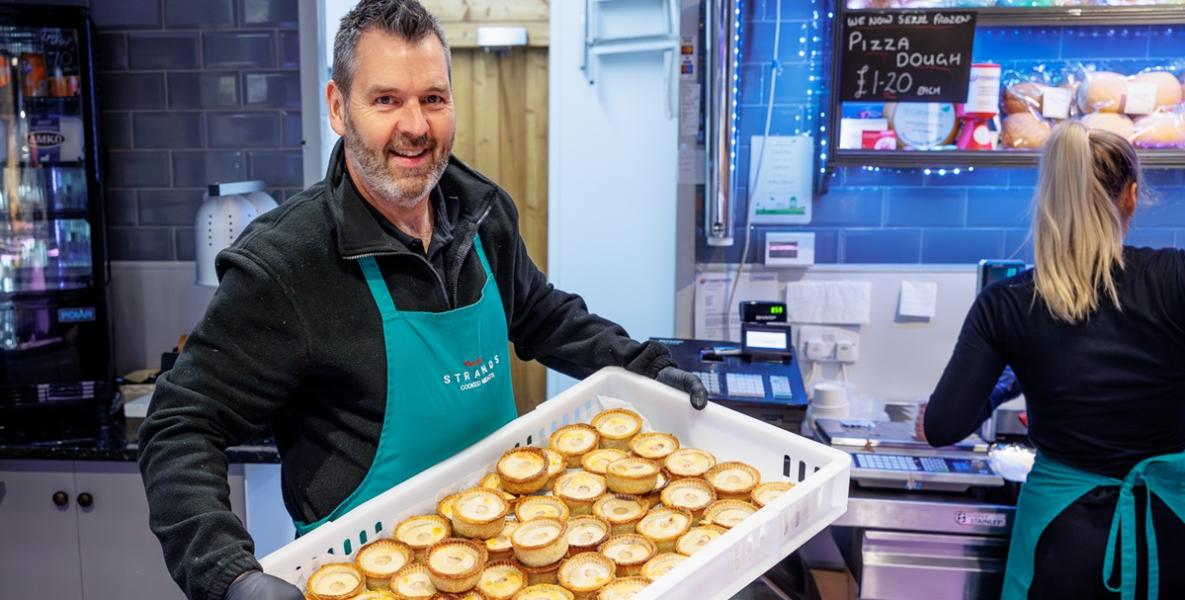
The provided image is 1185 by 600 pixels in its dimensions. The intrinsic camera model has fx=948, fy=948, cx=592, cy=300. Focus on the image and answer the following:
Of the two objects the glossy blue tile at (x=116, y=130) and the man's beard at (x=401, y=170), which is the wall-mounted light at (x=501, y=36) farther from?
the man's beard at (x=401, y=170)

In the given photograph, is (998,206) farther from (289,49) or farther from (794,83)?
(289,49)

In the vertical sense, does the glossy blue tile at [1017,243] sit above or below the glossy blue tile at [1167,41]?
below

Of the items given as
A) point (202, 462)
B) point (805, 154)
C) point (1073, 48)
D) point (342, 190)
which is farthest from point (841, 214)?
point (202, 462)

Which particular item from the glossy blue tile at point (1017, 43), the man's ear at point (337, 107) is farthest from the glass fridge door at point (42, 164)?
the glossy blue tile at point (1017, 43)

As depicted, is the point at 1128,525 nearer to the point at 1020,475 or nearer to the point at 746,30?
the point at 1020,475

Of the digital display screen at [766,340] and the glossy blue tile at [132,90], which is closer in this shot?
A: the digital display screen at [766,340]

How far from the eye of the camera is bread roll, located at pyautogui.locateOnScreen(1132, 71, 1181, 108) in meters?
3.12

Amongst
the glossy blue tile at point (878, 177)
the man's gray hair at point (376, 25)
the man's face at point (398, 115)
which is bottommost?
the glossy blue tile at point (878, 177)

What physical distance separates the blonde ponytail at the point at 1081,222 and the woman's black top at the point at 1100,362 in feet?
0.13

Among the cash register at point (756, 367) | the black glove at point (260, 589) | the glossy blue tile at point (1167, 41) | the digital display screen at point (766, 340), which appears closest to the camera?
the black glove at point (260, 589)

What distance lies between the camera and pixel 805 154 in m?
3.43

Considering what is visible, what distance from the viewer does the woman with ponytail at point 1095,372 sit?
7.48ft

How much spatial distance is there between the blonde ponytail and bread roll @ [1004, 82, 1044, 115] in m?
0.85

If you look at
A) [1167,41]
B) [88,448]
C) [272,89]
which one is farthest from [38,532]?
[1167,41]
